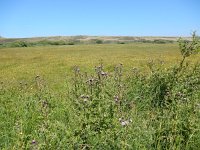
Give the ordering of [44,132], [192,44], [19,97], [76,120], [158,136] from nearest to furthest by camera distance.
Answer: [44,132] → [76,120] → [158,136] → [19,97] → [192,44]

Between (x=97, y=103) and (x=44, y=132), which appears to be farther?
(x=97, y=103)

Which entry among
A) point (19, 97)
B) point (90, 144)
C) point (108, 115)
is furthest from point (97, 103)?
point (19, 97)

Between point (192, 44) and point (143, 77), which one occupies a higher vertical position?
point (192, 44)

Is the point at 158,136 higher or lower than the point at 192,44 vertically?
lower

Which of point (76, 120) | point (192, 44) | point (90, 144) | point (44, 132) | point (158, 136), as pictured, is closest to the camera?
point (44, 132)

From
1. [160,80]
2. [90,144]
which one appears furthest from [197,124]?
[160,80]

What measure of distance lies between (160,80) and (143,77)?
593 mm

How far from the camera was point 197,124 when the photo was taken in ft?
19.6

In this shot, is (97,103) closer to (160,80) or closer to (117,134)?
(117,134)

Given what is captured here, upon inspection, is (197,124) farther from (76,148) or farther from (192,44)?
(192,44)

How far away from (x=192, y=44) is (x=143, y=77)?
159 cm

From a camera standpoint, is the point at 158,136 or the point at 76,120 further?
the point at 158,136

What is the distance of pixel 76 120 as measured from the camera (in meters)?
5.55

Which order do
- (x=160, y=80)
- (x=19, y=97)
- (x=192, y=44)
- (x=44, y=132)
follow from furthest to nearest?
(x=192, y=44)
(x=160, y=80)
(x=19, y=97)
(x=44, y=132)
